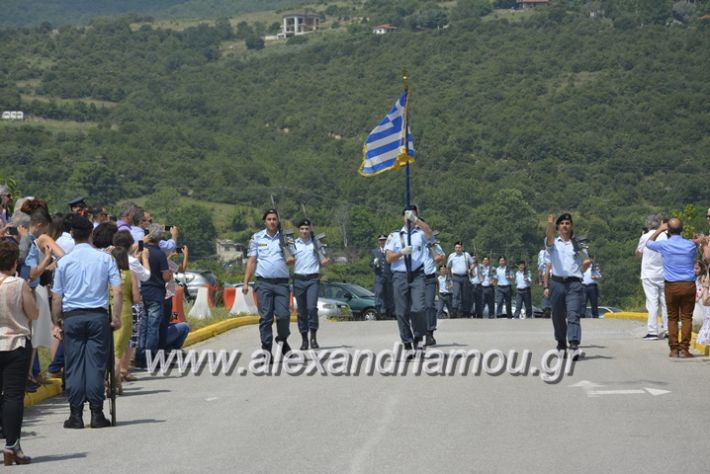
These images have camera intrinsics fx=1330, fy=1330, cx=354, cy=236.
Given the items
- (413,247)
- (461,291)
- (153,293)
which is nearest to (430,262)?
(413,247)

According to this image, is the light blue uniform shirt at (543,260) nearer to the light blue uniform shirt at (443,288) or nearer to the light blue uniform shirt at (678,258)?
the light blue uniform shirt at (678,258)

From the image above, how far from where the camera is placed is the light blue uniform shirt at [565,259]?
1741cm

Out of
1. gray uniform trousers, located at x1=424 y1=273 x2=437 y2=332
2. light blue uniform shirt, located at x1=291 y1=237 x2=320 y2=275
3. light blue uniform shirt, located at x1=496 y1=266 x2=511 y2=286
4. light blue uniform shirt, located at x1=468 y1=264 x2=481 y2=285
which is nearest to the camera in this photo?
gray uniform trousers, located at x1=424 y1=273 x2=437 y2=332

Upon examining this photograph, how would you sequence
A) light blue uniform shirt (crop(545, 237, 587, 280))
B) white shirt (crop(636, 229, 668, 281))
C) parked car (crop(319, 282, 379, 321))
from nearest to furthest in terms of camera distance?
light blue uniform shirt (crop(545, 237, 587, 280)), white shirt (crop(636, 229, 668, 281)), parked car (crop(319, 282, 379, 321))

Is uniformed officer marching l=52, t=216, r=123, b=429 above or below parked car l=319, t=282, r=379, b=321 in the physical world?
above

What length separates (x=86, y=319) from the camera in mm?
12234

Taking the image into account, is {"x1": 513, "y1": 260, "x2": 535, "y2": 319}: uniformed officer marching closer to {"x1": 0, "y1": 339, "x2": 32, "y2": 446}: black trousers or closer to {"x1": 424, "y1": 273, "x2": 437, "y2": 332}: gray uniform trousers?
{"x1": 424, "y1": 273, "x2": 437, "y2": 332}: gray uniform trousers

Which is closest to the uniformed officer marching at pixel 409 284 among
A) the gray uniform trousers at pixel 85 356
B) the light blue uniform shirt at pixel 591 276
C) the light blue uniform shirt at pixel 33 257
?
the light blue uniform shirt at pixel 33 257

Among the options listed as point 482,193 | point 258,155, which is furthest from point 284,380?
point 258,155

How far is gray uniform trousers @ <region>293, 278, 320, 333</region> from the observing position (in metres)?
19.6

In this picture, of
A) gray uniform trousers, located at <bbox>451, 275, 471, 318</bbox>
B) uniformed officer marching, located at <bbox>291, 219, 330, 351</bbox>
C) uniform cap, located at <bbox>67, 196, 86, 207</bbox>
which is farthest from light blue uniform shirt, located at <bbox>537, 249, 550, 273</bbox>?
gray uniform trousers, located at <bbox>451, 275, 471, 318</bbox>

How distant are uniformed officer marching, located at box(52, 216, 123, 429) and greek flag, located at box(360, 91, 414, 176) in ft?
28.8

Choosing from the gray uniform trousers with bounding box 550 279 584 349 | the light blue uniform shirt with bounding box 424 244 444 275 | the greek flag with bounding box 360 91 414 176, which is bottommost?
the gray uniform trousers with bounding box 550 279 584 349

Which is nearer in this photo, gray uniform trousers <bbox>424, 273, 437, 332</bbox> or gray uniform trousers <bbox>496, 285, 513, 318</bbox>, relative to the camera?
gray uniform trousers <bbox>424, 273, 437, 332</bbox>
